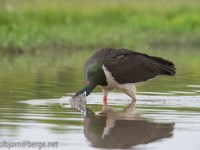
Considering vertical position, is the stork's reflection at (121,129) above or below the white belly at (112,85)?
below

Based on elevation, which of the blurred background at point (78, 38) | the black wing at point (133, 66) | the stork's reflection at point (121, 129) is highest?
the blurred background at point (78, 38)

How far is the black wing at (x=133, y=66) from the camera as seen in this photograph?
13609 mm

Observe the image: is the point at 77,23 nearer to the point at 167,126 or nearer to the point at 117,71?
the point at 117,71

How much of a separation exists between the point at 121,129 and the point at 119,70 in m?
3.11

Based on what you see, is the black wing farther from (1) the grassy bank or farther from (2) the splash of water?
(1) the grassy bank

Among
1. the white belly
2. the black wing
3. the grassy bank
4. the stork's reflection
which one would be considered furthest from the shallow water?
the grassy bank

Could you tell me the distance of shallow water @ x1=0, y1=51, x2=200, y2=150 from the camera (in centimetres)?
982

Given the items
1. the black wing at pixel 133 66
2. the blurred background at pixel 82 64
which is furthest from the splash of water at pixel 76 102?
the black wing at pixel 133 66

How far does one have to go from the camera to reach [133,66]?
45.8 ft

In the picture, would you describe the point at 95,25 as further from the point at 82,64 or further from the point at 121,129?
the point at 121,129

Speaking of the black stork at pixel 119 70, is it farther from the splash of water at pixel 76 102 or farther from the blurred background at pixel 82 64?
the blurred background at pixel 82 64

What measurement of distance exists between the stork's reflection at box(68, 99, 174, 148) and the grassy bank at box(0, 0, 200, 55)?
44.5 ft

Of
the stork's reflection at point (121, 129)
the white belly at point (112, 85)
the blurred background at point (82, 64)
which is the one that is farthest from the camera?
the white belly at point (112, 85)

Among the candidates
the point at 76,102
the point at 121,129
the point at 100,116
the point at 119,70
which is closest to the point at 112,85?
the point at 119,70
